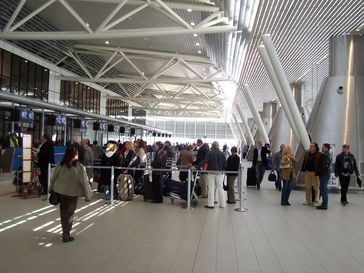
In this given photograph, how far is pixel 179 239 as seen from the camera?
659cm

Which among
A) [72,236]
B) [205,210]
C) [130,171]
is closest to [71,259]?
[72,236]

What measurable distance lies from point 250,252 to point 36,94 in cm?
2054

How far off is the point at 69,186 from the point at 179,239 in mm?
1958

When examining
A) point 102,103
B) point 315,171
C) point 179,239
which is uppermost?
point 102,103

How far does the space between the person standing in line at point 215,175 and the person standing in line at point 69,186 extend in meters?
4.25

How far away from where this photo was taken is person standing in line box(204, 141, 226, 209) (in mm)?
9992

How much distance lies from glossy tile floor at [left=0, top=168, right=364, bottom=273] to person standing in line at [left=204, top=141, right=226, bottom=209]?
0.40 meters

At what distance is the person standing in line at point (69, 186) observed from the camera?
6.29 meters

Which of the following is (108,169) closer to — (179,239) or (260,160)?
(179,239)

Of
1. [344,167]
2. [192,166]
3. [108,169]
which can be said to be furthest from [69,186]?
[344,167]

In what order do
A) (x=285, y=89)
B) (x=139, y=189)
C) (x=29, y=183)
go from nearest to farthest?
1. (x=29, y=183)
2. (x=139, y=189)
3. (x=285, y=89)

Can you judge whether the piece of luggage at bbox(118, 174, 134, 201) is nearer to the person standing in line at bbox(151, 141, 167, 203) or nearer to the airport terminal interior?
the airport terminal interior

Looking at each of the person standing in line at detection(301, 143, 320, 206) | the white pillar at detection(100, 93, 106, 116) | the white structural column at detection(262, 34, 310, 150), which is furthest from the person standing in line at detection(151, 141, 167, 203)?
the white pillar at detection(100, 93, 106, 116)

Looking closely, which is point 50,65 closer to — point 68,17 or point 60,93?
point 60,93
